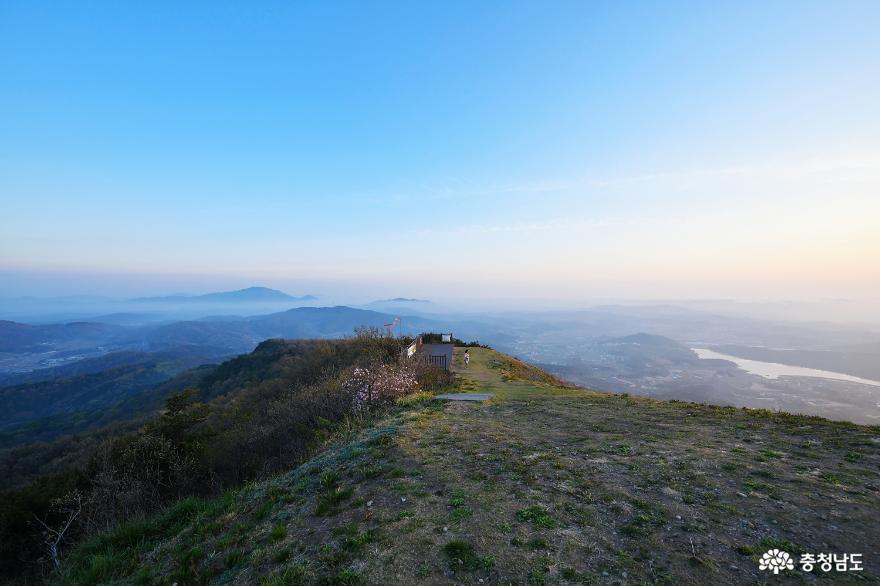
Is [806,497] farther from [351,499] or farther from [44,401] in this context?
[44,401]

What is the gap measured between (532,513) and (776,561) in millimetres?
3391

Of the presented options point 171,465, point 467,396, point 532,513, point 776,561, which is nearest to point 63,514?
point 171,465

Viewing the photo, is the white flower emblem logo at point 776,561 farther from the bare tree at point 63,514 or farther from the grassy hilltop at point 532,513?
the bare tree at point 63,514

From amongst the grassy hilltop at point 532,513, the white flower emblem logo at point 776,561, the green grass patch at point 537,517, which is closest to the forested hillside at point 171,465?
the grassy hilltop at point 532,513

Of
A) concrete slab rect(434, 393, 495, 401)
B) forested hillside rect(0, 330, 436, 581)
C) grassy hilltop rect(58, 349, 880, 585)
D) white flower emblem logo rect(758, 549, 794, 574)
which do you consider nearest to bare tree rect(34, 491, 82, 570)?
forested hillside rect(0, 330, 436, 581)

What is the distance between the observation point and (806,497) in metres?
6.30

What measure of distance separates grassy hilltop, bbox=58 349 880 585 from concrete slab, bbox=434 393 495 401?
5.82 meters

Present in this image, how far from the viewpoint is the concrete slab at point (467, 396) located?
57.2ft

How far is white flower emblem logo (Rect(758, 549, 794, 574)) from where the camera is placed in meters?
4.74

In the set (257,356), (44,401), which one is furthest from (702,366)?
(44,401)

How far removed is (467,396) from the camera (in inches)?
709

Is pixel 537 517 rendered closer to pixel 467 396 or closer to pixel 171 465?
pixel 467 396

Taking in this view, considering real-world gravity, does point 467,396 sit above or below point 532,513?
below
